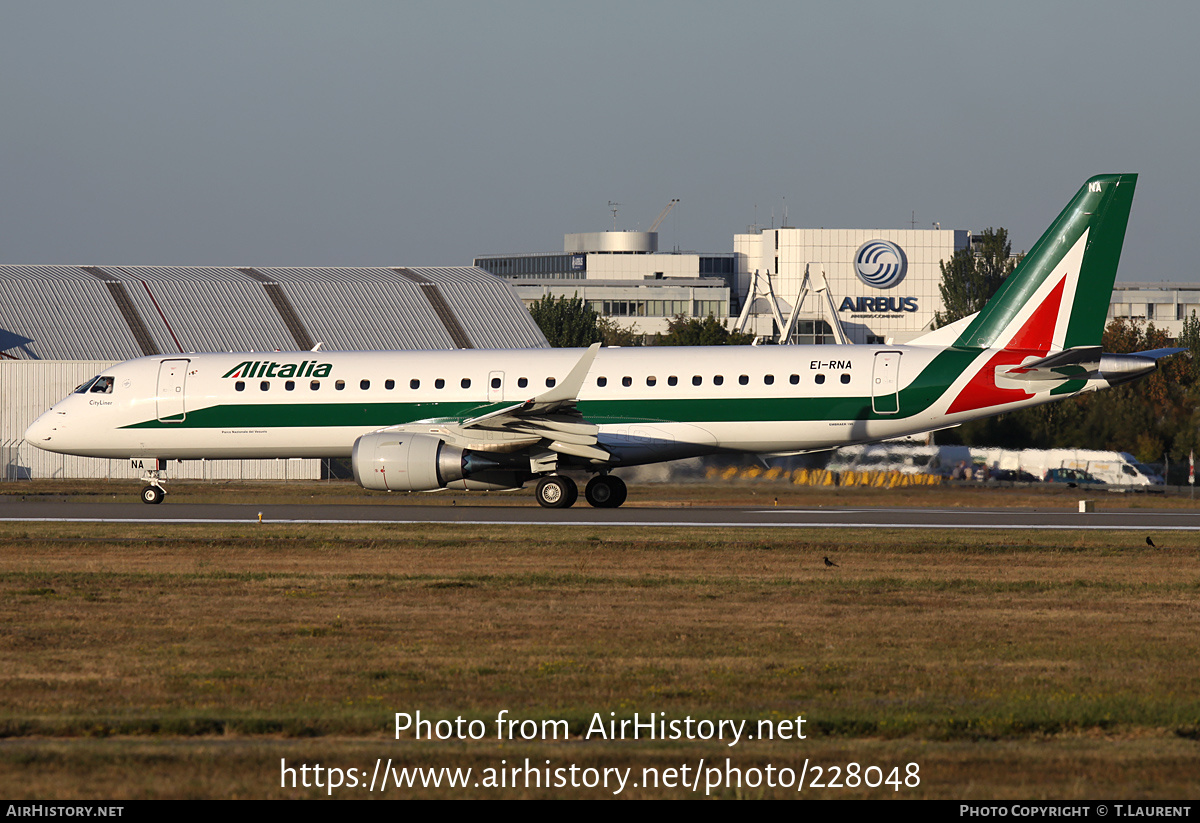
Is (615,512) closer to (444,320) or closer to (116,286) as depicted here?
(444,320)

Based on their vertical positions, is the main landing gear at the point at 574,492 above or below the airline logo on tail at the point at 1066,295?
below

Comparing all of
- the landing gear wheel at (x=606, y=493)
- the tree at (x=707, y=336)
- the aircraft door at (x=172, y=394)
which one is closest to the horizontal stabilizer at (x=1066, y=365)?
the landing gear wheel at (x=606, y=493)

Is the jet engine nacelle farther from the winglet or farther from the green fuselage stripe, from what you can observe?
the green fuselage stripe

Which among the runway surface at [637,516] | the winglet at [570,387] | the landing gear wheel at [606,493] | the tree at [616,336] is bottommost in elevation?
the runway surface at [637,516]

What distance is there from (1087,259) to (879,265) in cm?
10228

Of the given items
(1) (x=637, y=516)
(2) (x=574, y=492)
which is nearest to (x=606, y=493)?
(2) (x=574, y=492)

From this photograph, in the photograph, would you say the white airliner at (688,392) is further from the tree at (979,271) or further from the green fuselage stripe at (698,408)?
the tree at (979,271)

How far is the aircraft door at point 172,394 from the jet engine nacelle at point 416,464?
587cm

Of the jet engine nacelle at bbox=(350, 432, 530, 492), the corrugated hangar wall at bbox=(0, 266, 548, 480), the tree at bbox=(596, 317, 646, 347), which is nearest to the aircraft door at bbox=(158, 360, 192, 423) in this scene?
the jet engine nacelle at bbox=(350, 432, 530, 492)

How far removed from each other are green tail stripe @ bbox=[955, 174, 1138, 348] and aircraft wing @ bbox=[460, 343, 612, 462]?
8.01m

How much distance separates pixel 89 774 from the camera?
21.8 ft

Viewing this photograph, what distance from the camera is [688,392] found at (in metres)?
27.3

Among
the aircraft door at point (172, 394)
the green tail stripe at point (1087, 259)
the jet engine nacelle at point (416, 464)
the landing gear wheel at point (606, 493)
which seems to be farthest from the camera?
the aircraft door at point (172, 394)

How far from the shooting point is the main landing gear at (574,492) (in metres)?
27.2
